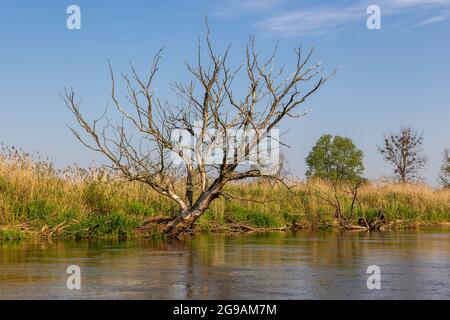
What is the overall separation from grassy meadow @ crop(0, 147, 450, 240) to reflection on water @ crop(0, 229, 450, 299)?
1954mm

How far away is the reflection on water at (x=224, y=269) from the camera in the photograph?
969cm

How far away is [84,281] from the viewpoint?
1078cm

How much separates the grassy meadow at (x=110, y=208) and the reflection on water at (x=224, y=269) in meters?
1.95

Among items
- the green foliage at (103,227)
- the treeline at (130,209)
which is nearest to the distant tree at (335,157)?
the treeline at (130,209)

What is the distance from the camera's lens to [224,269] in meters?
12.4

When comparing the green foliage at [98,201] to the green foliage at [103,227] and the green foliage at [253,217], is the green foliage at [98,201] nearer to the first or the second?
the green foliage at [103,227]

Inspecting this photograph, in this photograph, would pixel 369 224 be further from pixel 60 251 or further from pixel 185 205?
pixel 60 251

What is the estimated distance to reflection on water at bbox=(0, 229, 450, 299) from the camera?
381 inches
